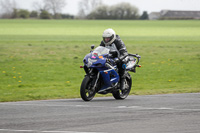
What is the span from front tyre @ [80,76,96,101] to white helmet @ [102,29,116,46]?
42.6 inches

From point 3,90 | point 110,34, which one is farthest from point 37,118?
point 3,90

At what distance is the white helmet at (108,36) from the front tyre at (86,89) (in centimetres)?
108

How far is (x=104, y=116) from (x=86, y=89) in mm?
2046

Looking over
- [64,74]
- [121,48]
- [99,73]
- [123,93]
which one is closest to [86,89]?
[99,73]

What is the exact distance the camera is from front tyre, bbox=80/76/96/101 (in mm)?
9875

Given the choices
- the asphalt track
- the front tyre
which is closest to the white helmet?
the front tyre

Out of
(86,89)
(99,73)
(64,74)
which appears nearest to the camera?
(86,89)

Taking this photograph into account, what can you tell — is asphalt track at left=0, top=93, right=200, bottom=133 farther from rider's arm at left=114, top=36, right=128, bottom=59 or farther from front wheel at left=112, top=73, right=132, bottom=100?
rider's arm at left=114, top=36, right=128, bottom=59

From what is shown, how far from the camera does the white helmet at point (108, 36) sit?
411 inches

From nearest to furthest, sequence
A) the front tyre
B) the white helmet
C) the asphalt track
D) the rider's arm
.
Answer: the asphalt track, the front tyre, the white helmet, the rider's arm

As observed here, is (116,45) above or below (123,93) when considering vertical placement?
above

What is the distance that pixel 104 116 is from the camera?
8.11 meters

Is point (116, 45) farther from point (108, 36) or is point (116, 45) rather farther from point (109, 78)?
point (109, 78)

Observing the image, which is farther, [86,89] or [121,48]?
[121,48]
